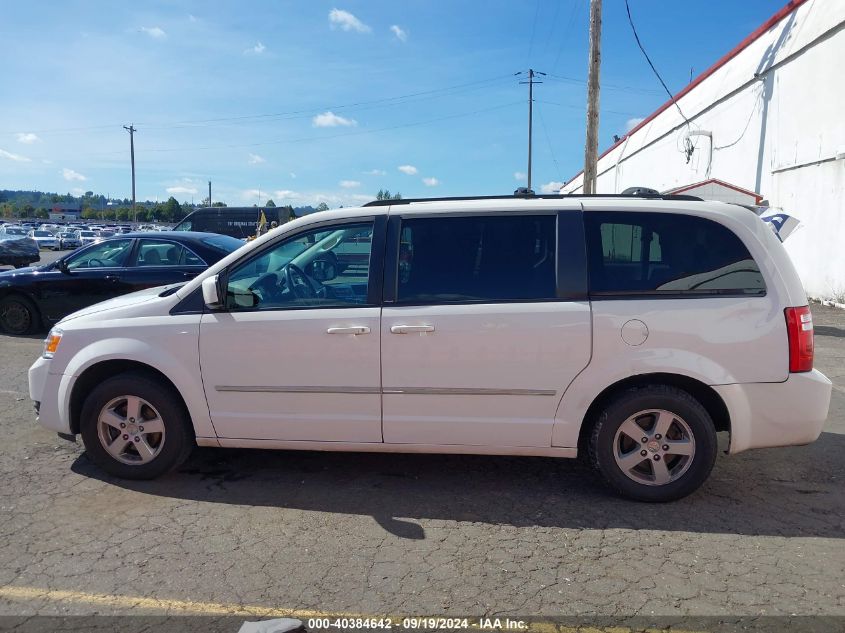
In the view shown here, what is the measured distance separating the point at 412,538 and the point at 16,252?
1206 inches

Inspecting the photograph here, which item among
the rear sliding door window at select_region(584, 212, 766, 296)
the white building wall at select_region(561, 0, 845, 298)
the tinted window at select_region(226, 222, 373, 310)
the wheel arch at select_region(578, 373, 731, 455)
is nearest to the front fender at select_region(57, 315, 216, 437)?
the tinted window at select_region(226, 222, 373, 310)

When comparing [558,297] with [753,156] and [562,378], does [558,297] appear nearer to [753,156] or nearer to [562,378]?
[562,378]

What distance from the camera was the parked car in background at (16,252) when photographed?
92.6 feet

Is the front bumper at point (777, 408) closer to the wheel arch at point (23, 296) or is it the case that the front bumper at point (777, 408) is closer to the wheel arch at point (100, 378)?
the wheel arch at point (100, 378)

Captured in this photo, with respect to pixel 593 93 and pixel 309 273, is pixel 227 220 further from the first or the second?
pixel 309 273

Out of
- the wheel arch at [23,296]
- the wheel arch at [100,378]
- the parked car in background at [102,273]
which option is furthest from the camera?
the wheel arch at [23,296]

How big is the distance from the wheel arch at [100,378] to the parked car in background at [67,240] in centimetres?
Answer: 5059

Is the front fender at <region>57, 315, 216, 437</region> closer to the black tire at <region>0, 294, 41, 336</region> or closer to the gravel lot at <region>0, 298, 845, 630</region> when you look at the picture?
A: the gravel lot at <region>0, 298, 845, 630</region>

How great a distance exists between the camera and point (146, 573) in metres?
3.36

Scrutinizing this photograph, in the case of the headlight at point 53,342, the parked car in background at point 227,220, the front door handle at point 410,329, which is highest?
the parked car in background at point 227,220

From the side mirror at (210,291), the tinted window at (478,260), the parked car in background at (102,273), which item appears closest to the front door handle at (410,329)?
the tinted window at (478,260)

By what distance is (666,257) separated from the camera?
4.07m

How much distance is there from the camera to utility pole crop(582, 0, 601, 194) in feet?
50.0

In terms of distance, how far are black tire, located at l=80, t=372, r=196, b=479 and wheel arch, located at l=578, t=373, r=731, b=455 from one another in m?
2.59
